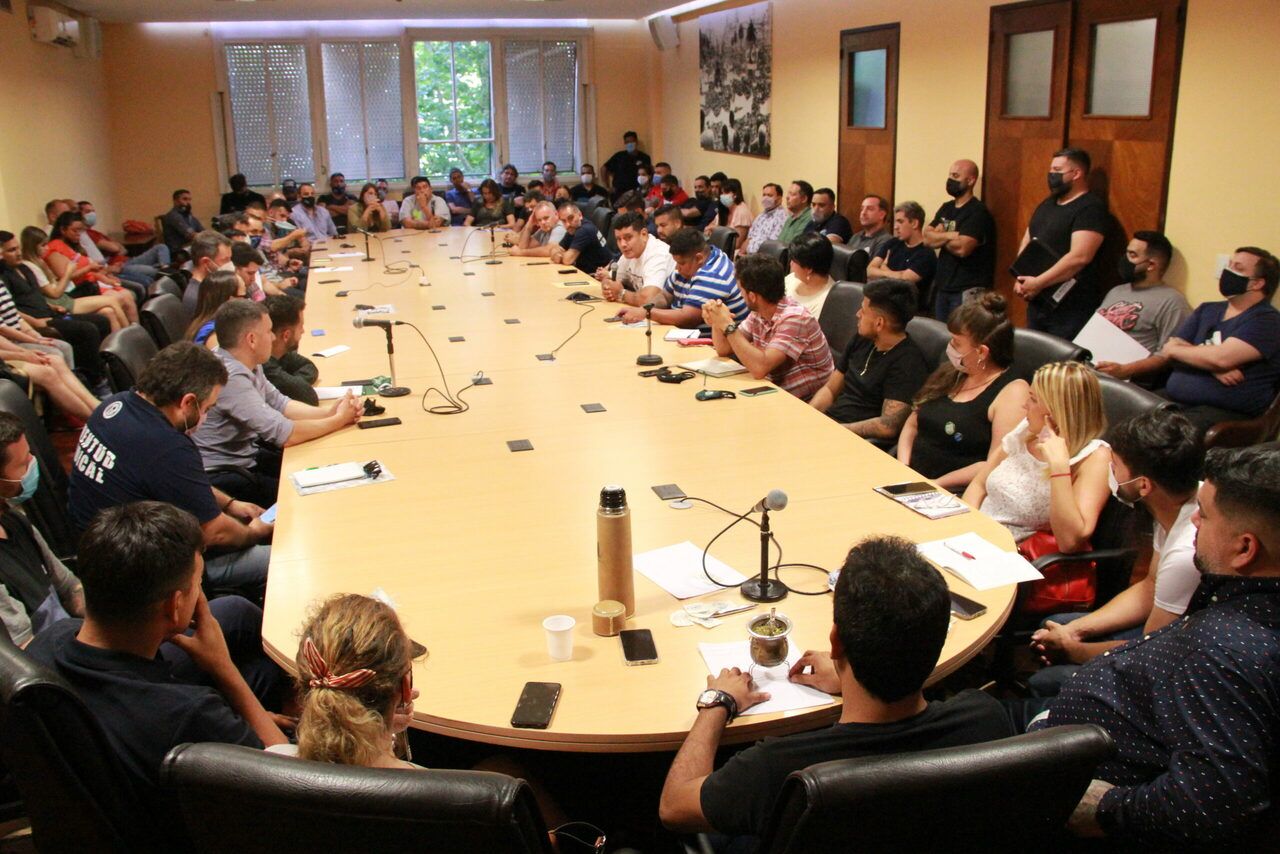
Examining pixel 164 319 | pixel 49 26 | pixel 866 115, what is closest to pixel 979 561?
pixel 164 319

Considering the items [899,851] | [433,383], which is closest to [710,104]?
[433,383]

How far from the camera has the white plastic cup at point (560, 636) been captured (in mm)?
2025

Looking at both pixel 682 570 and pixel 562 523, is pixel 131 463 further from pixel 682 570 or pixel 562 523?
pixel 682 570

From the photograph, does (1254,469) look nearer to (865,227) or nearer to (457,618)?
(457,618)

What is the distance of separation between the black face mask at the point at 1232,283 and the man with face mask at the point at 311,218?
27.6ft

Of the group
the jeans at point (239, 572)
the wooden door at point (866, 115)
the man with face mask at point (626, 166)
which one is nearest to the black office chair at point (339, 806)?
the jeans at point (239, 572)

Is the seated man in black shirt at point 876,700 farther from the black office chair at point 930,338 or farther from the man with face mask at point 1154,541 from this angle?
the black office chair at point 930,338

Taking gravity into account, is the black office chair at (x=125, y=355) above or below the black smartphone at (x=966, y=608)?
above

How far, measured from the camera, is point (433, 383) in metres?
4.18

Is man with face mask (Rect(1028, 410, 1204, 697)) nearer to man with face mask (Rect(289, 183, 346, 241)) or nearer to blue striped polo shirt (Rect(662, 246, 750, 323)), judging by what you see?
blue striped polo shirt (Rect(662, 246, 750, 323))

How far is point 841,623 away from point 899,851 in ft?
1.18

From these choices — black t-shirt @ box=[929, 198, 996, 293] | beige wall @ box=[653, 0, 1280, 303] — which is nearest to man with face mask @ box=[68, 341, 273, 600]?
beige wall @ box=[653, 0, 1280, 303]

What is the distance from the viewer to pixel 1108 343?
504cm

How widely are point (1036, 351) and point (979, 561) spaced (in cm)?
129
